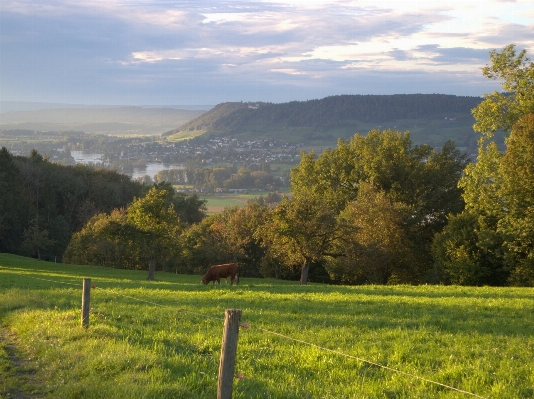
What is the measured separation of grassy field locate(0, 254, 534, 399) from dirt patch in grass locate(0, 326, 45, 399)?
3 cm

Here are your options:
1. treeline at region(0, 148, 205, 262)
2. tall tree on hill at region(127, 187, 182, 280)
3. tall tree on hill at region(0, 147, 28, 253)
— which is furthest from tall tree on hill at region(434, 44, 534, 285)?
tall tree on hill at region(0, 147, 28, 253)

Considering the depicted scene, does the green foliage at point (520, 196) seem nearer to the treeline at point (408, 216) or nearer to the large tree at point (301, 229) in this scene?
the treeline at point (408, 216)

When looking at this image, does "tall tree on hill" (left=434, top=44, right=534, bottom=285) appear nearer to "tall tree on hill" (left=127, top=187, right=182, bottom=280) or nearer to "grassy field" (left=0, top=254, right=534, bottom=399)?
"grassy field" (left=0, top=254, right=534, bottom=399)

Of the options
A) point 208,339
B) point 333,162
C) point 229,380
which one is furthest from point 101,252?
point 229,380

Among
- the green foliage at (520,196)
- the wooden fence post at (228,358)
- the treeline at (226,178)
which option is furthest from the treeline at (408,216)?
the treeline at (226,178)

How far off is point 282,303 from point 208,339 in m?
7.16

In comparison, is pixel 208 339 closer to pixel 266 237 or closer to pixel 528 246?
pixel 266 237

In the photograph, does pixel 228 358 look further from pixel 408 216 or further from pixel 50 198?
pixel 50 198

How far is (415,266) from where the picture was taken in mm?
46031

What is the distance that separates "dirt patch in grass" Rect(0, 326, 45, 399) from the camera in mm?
8094

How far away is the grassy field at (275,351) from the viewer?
785 centimetres

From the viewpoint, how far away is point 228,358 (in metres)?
6.16

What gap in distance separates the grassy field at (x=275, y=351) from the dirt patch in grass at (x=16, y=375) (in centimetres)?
3

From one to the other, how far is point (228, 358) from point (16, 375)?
507 centimetres
